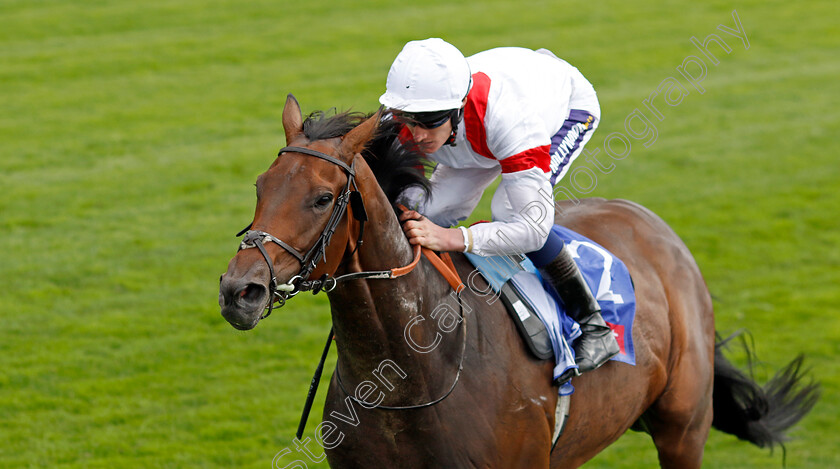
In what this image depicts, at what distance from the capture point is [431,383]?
2.93m

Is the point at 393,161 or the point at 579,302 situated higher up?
the point at 393,161

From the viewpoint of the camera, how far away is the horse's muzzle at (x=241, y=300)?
2279 mm

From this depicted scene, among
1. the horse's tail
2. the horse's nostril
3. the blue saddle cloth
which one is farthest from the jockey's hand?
the horse's tail

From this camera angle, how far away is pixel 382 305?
2.79m

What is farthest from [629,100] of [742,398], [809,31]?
[742,398]

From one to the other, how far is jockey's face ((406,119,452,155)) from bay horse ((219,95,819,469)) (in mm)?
84

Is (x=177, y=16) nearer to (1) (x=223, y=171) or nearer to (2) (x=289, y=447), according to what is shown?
(1) (x=223, y=171)

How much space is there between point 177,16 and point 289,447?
30.6 ft

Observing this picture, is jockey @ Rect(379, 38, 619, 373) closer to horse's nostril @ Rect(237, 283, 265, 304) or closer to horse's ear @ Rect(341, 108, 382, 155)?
horse's ear @ Rect(341, 108, 382, 155)

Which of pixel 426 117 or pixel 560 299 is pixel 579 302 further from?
pixel 426 117

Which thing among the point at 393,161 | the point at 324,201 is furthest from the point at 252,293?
the point at 393,161

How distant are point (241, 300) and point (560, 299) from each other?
4.99ft

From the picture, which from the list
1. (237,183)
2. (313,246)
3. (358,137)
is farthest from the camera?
(237,183)

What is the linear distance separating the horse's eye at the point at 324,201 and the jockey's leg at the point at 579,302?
42.4 inches
